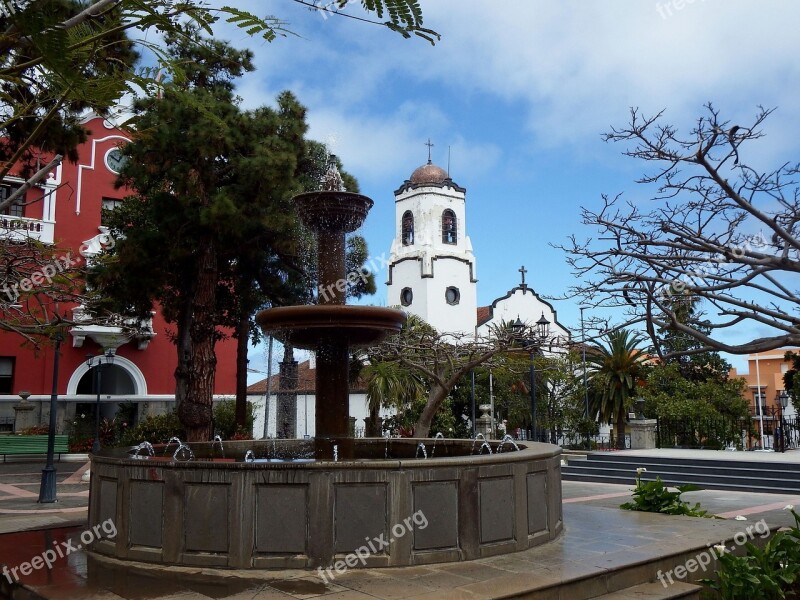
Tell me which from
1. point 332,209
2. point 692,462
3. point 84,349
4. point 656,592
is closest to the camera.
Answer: point 656,592

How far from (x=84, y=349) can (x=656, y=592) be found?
89.0ft

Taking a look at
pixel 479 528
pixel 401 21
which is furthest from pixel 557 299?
pixel 401 21

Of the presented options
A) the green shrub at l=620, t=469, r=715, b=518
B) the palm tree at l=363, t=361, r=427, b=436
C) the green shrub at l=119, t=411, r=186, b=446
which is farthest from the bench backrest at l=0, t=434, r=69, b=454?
the green shrub at l=620, t=469, r=715, b=518

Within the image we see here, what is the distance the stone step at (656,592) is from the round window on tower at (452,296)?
55209mm

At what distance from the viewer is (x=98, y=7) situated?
3.85 m

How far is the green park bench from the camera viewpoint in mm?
22739

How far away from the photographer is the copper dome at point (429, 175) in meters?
62.1

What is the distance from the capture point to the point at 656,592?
264 inches

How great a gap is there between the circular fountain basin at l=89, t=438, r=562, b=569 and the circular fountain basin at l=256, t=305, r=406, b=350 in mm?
2212

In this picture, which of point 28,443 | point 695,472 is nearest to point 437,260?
point 28,443

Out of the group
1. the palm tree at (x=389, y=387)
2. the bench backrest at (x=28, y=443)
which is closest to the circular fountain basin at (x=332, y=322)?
the bench backrest at (x=28, y=443)

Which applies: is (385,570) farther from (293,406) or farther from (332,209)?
(293,406)

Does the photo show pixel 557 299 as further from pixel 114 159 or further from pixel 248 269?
pixel 114 159

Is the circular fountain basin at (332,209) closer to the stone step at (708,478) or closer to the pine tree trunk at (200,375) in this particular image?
the pine tree trunk at (200,375)
